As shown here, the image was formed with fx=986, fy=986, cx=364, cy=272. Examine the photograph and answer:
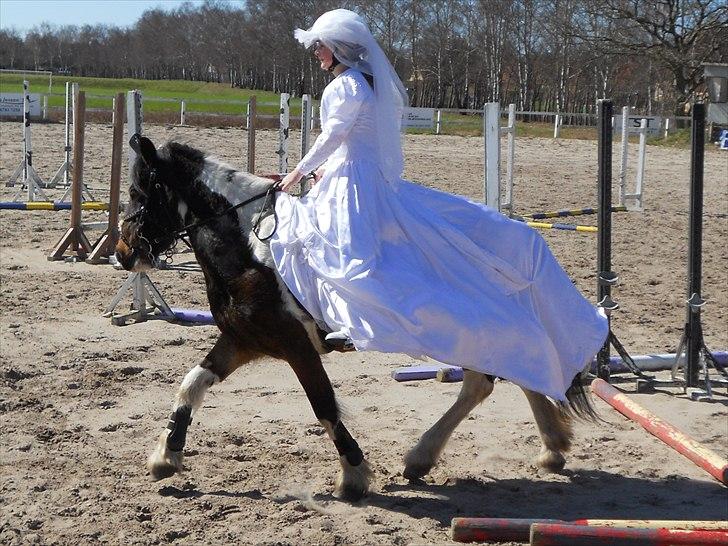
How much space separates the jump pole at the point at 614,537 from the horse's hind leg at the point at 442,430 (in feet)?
4.59

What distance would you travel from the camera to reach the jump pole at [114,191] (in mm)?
10070

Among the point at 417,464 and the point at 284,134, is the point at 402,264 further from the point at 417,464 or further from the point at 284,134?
the point at 284,134

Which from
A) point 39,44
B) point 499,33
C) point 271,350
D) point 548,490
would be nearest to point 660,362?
point 548,490

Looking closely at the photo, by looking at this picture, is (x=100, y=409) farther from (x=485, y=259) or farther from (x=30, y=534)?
(x=485, y=259)

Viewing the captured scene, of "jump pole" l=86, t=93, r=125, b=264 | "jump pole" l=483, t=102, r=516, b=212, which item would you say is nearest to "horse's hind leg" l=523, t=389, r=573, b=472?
"jump pole" l=483, t=102, r=516, b=212

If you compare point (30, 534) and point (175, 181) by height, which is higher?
point (175, 181)

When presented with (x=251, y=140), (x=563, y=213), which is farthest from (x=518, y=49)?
(x=251, y=140)

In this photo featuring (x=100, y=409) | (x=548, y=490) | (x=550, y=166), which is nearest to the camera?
(x=548, y=490)

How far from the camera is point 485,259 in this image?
4891 millimetres

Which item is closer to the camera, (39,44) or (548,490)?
(548,490)

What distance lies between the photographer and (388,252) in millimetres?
4762

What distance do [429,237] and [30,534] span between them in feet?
7.55

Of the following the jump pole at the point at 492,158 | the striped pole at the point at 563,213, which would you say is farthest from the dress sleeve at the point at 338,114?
the striped pole at the point at 563,213

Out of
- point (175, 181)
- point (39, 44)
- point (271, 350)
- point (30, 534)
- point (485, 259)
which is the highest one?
point (39, 44)
